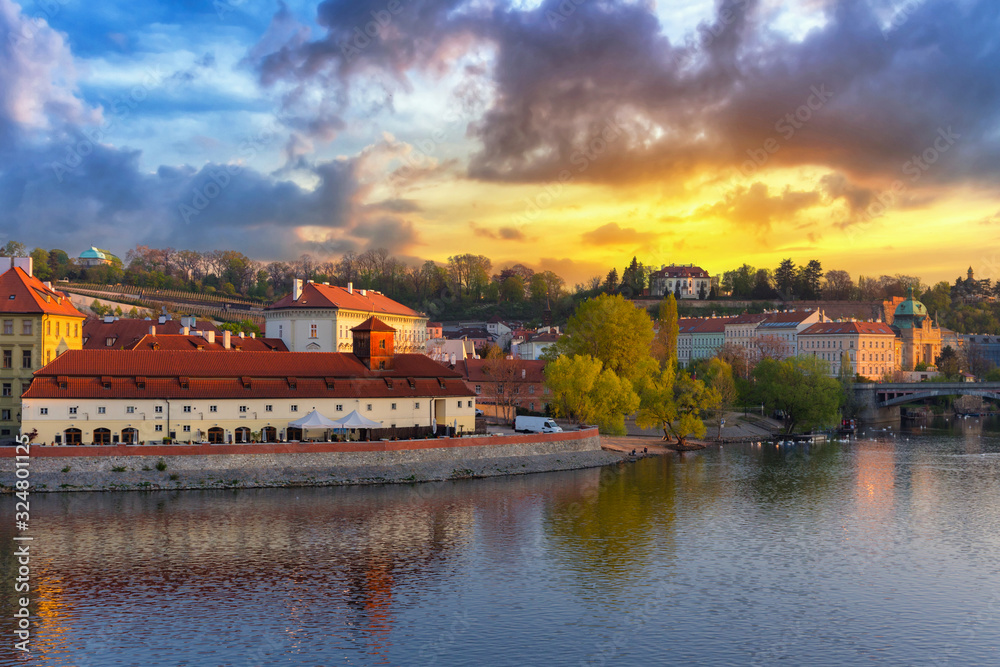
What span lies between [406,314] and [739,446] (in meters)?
42.1

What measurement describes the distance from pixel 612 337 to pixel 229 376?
1502 inches

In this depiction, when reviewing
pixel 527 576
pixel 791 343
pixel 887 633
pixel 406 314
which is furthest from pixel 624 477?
pixel 791 343

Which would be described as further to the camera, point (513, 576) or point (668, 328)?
point (668, 328)

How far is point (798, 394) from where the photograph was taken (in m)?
95.0

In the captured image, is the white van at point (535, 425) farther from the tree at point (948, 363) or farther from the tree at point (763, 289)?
the tree at point (763, 289)

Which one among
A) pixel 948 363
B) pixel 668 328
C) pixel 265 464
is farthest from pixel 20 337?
pixel 948 363

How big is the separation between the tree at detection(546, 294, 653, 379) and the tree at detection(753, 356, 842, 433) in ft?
57.1

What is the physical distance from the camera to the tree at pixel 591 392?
7669 cm

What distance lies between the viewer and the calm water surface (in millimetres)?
28000

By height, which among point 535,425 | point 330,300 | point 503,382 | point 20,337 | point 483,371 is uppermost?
point 330,300

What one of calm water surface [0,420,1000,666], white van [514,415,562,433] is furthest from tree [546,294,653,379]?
calm water surface [0,420,1000,666]

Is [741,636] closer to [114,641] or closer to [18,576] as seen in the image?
[114,641]

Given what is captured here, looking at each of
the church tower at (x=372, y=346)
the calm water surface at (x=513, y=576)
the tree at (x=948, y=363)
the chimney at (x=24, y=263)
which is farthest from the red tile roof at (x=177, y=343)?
the tree at (x=948, y=363)

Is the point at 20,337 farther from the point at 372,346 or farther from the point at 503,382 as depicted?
the point at 503,382
